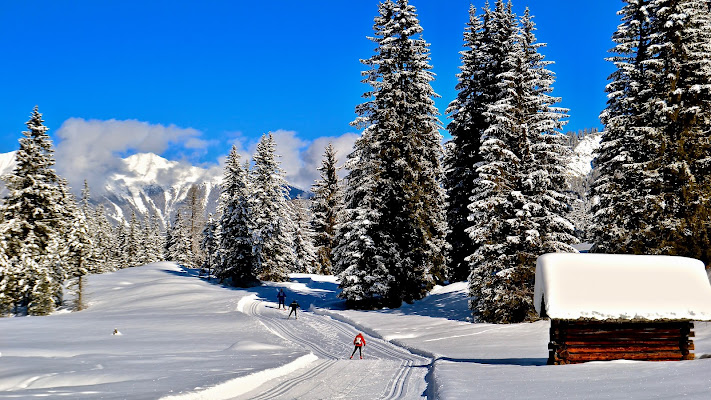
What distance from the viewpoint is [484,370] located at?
14.8 m

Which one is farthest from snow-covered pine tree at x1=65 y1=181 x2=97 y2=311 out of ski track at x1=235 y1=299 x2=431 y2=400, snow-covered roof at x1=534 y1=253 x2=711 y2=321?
snow-covered roof at x1=534 y1=253 x2=711 y2=321

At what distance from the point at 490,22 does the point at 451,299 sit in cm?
1831

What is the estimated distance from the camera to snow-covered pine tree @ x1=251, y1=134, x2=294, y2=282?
5200 cm

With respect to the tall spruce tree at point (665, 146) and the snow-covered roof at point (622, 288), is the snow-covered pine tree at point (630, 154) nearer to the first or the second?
the tall spruce tree at point (665, 146)

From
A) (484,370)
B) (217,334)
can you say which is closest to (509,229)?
(484,370)

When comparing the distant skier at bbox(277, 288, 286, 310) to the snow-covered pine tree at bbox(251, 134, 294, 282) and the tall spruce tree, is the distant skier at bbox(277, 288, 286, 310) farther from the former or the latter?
the tall spruce tree

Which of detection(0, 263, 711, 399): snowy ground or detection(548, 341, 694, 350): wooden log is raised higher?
detection(548, 341, 694, 350): wooden log

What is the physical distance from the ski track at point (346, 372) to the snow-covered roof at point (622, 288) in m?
5.05

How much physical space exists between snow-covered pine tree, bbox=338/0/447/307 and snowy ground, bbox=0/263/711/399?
2159 millimetres

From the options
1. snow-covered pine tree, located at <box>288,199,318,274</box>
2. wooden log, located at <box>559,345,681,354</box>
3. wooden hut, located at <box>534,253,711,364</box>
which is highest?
snow-covered pine tree, located at <box>288,199,318,274</box>

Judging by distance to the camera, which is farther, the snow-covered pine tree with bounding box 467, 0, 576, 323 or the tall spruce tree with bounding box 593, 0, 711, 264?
the snow-covered pine tree with bounding box 467, 0, 576, 323

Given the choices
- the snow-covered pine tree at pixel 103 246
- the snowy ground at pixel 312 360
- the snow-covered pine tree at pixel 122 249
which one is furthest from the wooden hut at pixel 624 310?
the snow-covered pine tree at pixel 122 249

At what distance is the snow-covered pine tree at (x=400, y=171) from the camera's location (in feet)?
107

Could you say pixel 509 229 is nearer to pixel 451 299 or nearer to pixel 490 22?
pixel 451 299
